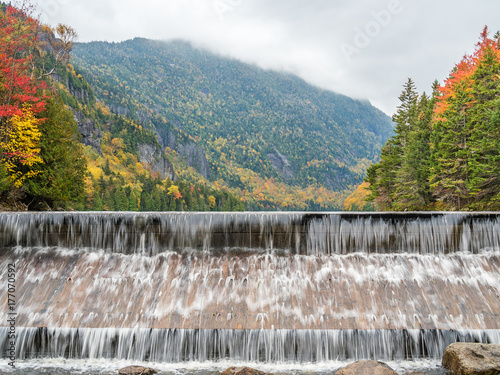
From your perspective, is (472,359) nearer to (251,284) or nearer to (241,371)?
(241,371)

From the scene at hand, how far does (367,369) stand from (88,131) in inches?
5725

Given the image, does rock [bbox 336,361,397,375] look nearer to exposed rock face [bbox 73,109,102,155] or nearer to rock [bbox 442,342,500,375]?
rock [bbox 442,342,500,375]

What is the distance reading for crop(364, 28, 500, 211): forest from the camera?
27.9 meters

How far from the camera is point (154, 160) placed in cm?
17512

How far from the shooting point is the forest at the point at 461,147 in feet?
91.6

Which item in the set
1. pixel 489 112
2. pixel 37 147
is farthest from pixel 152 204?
pixel 489 112

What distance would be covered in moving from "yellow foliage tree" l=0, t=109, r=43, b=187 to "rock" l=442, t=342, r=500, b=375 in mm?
25996

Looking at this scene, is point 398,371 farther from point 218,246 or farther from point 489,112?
point 489,112

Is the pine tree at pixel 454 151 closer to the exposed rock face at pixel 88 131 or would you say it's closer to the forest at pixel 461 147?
the forest at pixel 461 147

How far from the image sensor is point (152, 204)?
108 metres

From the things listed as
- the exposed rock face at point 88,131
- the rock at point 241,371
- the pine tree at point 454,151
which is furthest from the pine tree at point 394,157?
the exposed rock face at point 88,131

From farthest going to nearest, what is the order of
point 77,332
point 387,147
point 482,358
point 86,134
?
point 86,134, point 387,147, point 77,332, point 482,358

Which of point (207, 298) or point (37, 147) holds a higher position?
point (37, 147)

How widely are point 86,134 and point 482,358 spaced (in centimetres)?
14449
